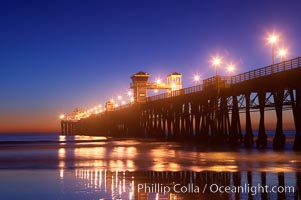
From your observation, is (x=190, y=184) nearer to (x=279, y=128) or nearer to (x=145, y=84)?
(x=279, y=128)

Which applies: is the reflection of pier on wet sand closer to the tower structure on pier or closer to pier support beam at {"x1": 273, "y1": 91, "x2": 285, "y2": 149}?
pier support beam at {"x1": 273, "y1": 91, "x2": 285, "y2": 149}

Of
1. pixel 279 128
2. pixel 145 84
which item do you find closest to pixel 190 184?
pixel 279 128

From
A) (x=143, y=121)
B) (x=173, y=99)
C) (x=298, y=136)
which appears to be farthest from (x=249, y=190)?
(x=143, y=121)

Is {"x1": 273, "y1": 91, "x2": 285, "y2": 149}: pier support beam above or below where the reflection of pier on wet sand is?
above

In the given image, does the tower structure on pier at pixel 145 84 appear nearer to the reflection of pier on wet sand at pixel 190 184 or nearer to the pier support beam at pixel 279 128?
the pier support beam at pixel 279 128

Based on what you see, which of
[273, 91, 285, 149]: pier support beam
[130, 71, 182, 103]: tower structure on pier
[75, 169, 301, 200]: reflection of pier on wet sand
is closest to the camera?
[75, 169, 301, 200]: reflection of pier on wet sand

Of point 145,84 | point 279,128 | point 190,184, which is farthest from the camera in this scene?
point 145,84

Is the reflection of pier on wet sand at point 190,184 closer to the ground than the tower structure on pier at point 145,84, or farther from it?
closer to the ground

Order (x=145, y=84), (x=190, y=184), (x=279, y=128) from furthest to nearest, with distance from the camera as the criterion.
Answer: (x=145, y=84), (x=279, y=128), (x=190, y=184)

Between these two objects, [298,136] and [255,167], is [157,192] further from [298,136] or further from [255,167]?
[298,136]

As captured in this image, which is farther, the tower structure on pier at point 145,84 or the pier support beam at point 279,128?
the tower structure on pier at point 145,84

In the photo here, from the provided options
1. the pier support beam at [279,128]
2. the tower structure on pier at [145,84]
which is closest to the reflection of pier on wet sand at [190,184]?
the pier support beam at [279,128]

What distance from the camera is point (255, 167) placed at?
2047 centimetres

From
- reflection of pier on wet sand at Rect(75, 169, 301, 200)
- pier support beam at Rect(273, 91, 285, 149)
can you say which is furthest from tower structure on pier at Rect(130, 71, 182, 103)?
reflection of pier on wet sand at Rect(75, 169, 301, 200)
